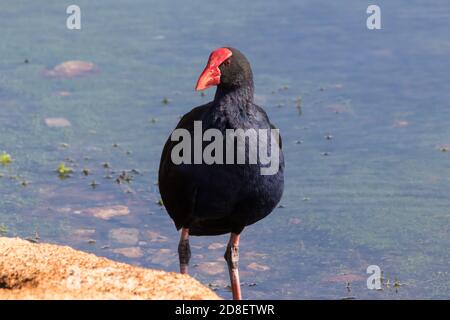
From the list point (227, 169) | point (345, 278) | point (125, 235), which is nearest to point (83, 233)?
point (125, 235)

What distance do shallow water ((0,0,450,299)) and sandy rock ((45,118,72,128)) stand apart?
0.37ft

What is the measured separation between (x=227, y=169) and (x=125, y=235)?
3.33 m

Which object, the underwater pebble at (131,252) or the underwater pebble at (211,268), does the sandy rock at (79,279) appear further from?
the underwater pebble at (131,252)

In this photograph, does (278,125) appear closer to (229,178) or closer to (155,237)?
(155,237)

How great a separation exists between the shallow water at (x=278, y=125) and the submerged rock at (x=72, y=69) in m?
0.14

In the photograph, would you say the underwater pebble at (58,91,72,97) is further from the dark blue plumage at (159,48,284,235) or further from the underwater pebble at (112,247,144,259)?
the dark blue plumage at (159,48,284,235)

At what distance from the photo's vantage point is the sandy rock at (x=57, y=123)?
1354 cm

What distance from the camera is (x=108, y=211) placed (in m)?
11.7

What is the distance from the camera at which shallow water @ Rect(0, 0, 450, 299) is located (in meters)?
11.0

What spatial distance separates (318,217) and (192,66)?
365cm

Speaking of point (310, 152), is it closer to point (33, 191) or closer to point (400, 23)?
point (33, 191)

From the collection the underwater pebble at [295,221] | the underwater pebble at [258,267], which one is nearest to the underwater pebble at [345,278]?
the underwater pebble at [258,267]

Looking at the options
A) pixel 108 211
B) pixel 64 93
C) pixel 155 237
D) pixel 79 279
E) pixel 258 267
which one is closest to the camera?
pixel 79 279

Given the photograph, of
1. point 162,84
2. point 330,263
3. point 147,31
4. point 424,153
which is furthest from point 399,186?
point 147,31
